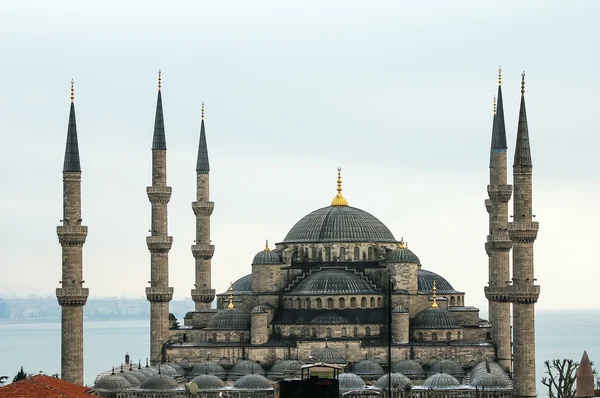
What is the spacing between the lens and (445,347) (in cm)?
5828

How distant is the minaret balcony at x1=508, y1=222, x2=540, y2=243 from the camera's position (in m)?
50.2

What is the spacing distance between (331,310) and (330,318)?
1003 millimetres

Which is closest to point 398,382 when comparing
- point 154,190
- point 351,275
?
point 351,275

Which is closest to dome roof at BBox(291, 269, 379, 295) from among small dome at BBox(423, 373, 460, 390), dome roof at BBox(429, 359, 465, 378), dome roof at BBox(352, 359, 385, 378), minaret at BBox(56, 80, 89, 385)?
dome roof at BBox(352, 359, 385, 378)

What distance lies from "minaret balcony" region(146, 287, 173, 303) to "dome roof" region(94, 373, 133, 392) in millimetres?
6737

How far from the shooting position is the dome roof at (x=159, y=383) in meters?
53.1

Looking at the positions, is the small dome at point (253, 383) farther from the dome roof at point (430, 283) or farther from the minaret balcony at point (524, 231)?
the dome roof at point (430, 283)

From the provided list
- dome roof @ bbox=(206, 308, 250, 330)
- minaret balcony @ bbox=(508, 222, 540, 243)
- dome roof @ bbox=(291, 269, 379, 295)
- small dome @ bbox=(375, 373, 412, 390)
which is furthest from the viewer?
dome roof @ bbox=(291, 269, 379, 295)

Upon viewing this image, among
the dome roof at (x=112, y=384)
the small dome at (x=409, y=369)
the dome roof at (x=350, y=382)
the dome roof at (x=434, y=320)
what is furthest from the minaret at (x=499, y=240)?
the dome roof at (x=112, y=384)

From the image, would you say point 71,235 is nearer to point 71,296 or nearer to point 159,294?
point 71,296

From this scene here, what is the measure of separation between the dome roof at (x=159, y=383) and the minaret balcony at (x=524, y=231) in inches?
534

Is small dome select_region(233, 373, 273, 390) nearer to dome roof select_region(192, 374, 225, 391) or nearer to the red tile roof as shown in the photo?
dome roof select_region(192, 374, 225, 391)

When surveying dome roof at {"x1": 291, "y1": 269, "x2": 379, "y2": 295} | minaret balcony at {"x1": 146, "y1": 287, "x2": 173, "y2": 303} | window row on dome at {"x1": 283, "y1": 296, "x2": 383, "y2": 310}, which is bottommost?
window row on dome at {"x1": 283, "y1": 296, "x2": 383, "y2": 310}

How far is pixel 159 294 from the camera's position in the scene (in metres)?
60.1
